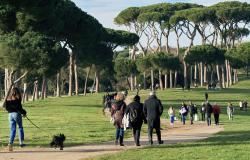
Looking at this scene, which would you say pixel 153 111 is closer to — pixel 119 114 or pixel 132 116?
pixel 132 116

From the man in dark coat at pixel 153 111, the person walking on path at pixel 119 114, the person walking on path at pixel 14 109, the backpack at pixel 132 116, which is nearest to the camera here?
the person walking on path at pixel 14 109

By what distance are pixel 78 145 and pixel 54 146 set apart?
1.42 meters

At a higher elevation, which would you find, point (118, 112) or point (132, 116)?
point (118, 112)

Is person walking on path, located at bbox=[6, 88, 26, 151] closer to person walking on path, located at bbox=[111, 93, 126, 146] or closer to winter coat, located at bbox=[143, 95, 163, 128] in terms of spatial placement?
person walking on path, located at bbox=[111, 93, 126, 146]

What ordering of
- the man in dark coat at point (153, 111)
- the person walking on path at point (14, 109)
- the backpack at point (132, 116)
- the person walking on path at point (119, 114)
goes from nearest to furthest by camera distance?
the person walking on path at point (14, 109) < the backpack at point (132, 116) < the man in dark coat at point (153, 111) < the person walking on path at point (119, 114)

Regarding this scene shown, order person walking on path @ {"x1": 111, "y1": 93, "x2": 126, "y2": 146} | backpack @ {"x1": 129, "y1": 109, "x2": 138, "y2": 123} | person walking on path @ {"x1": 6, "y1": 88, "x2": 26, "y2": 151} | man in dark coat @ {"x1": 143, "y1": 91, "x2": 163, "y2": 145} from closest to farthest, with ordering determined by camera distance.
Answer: person walking on path @ {"x1": 6, "y1": 88, "x2": 26, "y2": 151}
backpack @ {"x1": 129, "y1": 109, "x2": 138, "y2": 123}
man in dark coat @ {"x1": 143, "y1": 91, "x2": 163, "y2": 145}
person walking on path @ {"x1": 111, "y1": 93, "x2": 126, "y2": 146}

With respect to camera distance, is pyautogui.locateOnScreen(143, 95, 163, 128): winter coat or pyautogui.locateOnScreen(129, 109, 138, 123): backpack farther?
pyautogui.locateOnScreen(143, 95, 163, 128): winter coat

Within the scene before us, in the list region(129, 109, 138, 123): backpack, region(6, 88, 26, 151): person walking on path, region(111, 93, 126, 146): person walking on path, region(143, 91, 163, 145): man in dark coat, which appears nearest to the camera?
region(6, 88, 26, 151): person walking on path

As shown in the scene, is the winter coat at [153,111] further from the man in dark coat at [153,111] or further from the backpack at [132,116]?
the backpack at [132,116]

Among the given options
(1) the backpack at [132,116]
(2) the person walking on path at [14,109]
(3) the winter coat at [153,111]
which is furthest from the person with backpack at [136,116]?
(2) the person walking on path at [14,109]

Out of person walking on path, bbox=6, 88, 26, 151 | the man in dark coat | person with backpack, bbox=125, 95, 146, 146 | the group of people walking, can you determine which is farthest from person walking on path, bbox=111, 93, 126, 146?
person walking on path, bbox=6, 88, 26, 151

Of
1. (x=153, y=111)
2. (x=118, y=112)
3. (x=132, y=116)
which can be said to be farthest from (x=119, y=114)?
(x=153, y=111)

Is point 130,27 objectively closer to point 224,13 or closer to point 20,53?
A: point 224,13

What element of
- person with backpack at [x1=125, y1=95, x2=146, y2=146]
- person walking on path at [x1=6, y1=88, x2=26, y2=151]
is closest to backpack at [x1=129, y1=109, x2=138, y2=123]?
person with backpack at [x1=125, y1=95, x2=146, y2=146]
